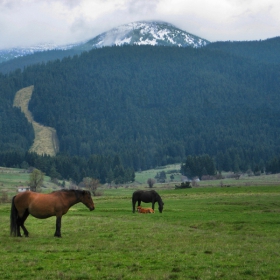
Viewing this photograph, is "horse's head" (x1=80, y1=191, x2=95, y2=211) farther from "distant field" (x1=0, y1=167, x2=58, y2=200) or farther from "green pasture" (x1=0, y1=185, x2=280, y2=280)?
"distant field" (x1=0, y1=167, x2=58, y2=200)

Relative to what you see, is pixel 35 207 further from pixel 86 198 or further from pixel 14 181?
pixel 14 181

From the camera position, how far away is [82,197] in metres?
28.4

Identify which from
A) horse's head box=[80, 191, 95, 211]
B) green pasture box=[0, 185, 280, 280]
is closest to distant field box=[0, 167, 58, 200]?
horse's head box=[80, 191, 95, 211]

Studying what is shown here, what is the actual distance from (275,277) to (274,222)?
21.4m

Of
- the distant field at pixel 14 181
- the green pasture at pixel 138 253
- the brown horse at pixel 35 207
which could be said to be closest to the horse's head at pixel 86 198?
the brown horse at pixel 35 207

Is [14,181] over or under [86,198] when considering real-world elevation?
over

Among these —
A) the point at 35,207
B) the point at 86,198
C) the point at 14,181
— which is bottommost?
the point at 35,207

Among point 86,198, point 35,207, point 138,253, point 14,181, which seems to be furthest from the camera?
point 14,181

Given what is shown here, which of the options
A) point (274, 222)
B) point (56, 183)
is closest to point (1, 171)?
point (56, 183)

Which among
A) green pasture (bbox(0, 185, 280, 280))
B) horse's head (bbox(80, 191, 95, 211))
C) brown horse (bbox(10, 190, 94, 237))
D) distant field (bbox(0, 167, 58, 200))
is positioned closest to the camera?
green pasture (bbox(0, 185, 280, 280))

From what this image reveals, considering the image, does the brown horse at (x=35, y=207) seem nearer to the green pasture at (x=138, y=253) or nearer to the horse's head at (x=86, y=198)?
the green pasture at (x=138, y=253)

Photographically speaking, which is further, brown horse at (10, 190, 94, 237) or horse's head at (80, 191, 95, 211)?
horse's head at (80, 191, 95, 211)

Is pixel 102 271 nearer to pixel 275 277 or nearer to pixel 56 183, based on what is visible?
pixel 275 277

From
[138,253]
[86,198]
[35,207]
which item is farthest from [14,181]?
[138,253]
